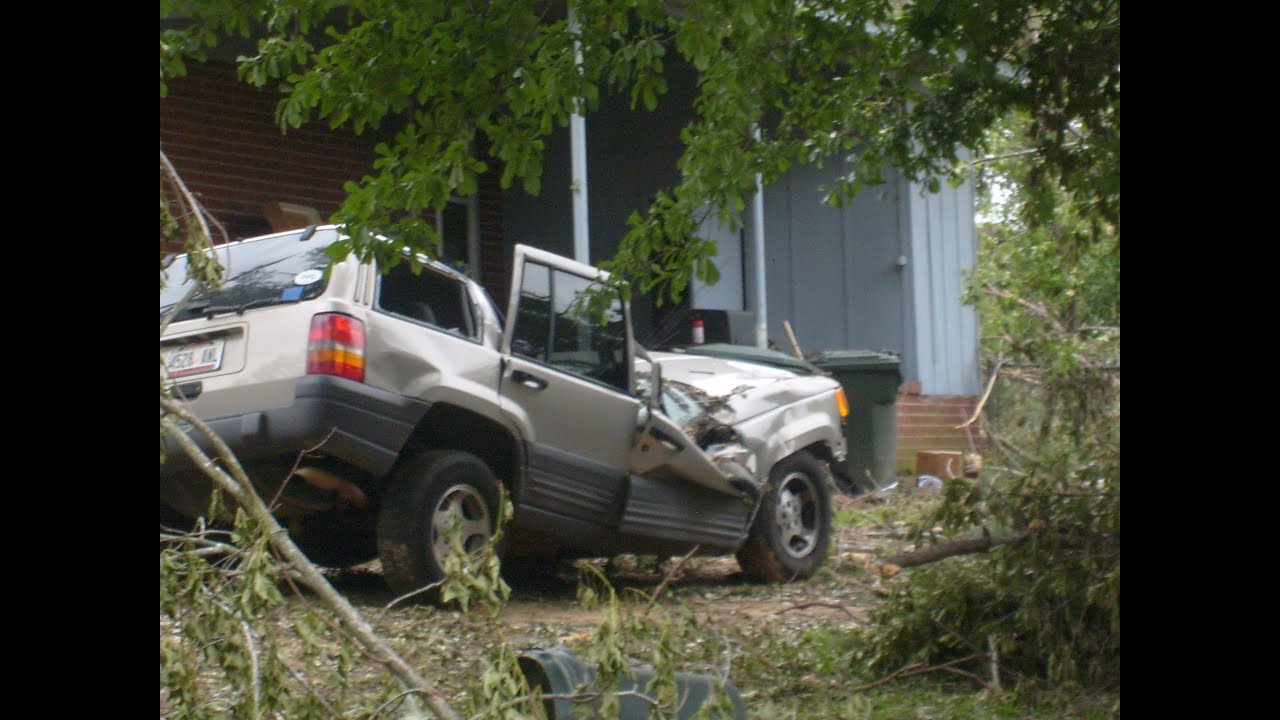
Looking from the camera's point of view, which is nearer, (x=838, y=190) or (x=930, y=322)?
(x=838, y=190)

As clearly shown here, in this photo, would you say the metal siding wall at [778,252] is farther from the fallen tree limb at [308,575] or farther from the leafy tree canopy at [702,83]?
the fallen tree limb at [308,575]

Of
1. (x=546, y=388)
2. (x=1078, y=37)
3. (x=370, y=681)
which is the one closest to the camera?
(x=370, y=681)

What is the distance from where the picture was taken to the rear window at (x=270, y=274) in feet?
21.6

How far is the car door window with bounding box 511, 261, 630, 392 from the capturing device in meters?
7.49

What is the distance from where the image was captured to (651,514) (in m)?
7.91

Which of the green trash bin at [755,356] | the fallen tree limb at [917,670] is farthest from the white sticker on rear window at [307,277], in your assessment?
the green trash bin at [755,356]

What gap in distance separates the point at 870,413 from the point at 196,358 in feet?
28.8

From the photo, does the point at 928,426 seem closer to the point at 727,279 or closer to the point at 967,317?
the point at 967,317

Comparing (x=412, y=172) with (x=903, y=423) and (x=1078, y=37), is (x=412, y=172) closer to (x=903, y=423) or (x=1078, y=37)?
(x=1078, y=37)

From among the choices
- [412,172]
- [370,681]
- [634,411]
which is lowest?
[370,681]

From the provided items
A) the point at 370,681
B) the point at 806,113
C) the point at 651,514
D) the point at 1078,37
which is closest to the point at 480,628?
the point at 370,681

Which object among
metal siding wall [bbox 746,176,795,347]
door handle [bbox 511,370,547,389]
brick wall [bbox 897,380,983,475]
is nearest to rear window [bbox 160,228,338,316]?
door handle [bbox 511,370,547,389]

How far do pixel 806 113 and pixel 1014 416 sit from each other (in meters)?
8.52

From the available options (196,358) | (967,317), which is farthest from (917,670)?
(967,317)
